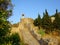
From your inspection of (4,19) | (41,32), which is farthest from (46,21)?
(4,19)

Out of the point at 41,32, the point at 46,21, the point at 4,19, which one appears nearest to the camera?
the point at 4,19

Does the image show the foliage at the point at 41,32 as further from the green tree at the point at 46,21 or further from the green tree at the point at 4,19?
the green tree at the point at 4,19

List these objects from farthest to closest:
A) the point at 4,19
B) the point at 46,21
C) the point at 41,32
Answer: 1. the point at 46,21
2. the point at 41,32
3. the point at 4,19

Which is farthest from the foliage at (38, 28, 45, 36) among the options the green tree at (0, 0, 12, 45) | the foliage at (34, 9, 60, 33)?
the green tree at (0, 0, 12, 45)

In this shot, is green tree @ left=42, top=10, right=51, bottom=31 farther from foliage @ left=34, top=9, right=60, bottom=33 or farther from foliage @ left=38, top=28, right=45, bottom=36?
foliage @ left=38, top=28, right=45, bottom=36

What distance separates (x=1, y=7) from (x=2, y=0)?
2.51 feet

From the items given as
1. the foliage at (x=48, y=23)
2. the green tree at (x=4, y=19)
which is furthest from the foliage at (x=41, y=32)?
the green tree at (x=4, y=19)

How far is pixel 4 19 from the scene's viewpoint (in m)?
18.7

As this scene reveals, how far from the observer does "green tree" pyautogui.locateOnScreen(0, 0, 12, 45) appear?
61.4 feet

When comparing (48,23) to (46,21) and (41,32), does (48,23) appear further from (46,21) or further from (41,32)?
(41,32)

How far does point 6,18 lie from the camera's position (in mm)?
19484

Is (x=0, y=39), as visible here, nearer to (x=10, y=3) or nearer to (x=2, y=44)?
(x=2, y=44)

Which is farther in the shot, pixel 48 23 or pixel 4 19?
pixel 48 23

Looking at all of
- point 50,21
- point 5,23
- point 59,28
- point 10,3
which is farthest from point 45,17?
point 5,23
